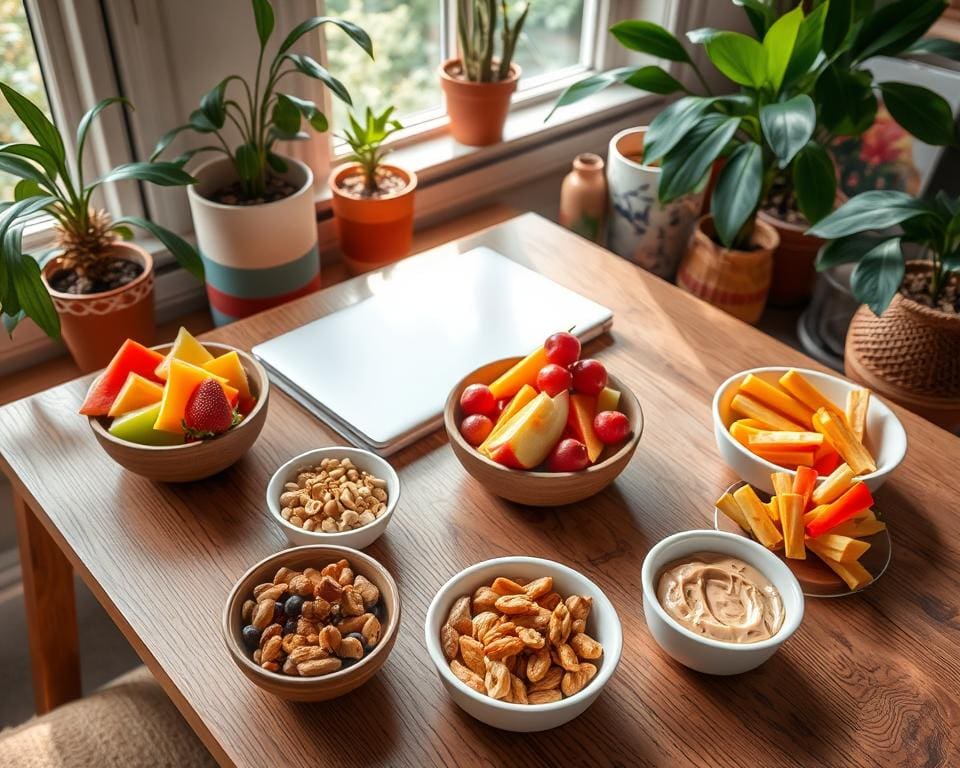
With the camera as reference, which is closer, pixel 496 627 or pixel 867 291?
pixel 496 627

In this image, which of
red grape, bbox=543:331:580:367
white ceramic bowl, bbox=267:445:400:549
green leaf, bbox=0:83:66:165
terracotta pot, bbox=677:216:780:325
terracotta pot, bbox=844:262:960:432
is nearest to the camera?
white ceramic bowl, bbox=267:445:400:549

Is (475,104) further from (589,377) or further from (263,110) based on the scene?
(589,377)

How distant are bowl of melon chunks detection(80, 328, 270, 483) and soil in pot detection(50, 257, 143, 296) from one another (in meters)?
0.33

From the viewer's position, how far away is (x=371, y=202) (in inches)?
59.3

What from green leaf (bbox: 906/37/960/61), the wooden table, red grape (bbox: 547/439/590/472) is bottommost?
the wooden table

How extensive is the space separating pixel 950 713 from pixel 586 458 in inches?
15.5

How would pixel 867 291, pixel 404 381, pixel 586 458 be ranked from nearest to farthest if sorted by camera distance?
pixel 586 458, pixel 404 381, pixel 867 291

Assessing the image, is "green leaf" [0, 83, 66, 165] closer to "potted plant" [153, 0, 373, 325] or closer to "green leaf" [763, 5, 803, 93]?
"potted plant" [153, 0, 373, 325]

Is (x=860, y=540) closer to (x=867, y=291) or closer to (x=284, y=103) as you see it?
(x=867, y=291)

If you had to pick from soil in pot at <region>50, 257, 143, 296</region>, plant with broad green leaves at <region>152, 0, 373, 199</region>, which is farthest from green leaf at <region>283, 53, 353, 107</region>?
soil in pot at <region>50, 257, 143, 296</region>

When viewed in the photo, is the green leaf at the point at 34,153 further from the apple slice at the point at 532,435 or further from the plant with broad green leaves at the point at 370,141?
the apple slice at the point at 532,435

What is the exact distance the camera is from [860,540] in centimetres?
96

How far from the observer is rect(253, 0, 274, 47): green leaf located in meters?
1.27

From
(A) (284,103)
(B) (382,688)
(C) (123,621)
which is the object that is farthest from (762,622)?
(A) (284,103)
